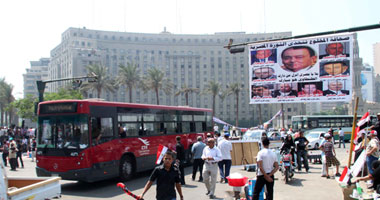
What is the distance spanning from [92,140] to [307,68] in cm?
1051

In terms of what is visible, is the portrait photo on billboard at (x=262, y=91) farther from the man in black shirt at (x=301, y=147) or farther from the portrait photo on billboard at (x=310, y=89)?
the man in black shirt at (x=301, y=147)

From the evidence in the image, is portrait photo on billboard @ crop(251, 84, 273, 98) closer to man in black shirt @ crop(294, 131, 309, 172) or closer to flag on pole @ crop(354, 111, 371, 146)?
man in black shirt @ crop(294, 131, 309, 172)

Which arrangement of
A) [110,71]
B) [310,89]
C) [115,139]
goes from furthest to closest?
[110,71] → [310,89] → [115,139]

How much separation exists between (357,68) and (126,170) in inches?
4953

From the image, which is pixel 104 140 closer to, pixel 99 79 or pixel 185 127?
pixel 185 127

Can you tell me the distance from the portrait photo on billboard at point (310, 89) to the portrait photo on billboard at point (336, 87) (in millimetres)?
228

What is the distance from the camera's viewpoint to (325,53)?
16734 mm

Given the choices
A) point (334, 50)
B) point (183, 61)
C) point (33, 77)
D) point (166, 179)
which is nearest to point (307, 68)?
point (334, 50)

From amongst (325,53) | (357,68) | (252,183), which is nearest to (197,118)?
(325,53)

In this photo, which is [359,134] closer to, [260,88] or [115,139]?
[260,88]

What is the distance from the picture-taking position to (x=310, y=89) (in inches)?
689

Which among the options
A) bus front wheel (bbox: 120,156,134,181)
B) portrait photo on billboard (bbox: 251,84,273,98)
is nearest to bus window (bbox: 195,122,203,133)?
portrait photo on billboard (bbox: 251,84,273,98)

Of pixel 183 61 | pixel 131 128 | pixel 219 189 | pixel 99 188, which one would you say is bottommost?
pixel 99 188

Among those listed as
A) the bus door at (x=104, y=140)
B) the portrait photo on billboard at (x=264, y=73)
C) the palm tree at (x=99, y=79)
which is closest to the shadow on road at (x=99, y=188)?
the bus door at (x=104, y=140)
